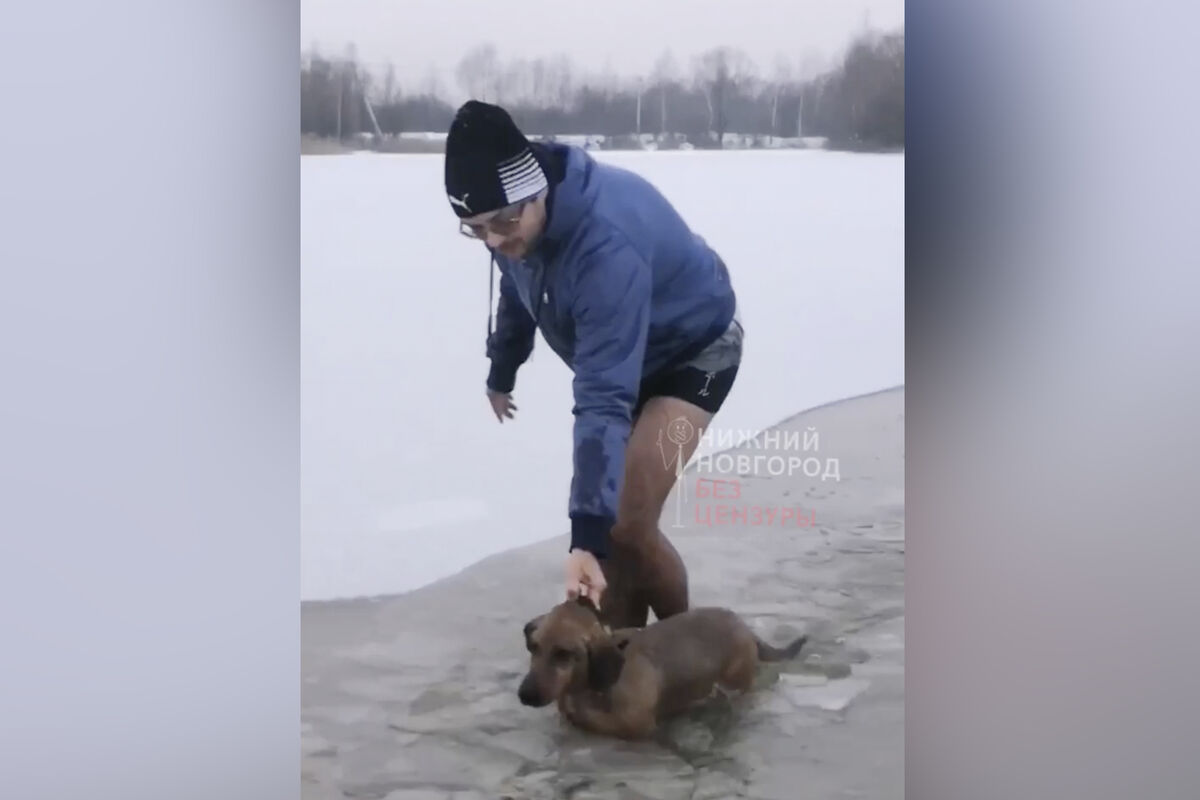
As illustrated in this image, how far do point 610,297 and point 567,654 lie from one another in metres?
0.39

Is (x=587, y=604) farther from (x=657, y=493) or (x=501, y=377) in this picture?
(x=501, y=377)

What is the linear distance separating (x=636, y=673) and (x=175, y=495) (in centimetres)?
55

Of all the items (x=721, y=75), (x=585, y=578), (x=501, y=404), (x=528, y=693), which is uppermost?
(x=721, y=75)

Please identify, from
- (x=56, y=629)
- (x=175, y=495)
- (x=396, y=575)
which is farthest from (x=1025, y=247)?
(x=56, y=629)

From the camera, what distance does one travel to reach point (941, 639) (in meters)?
1.06

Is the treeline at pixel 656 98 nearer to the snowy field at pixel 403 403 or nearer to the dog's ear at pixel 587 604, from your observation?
the snowy field at pixel 403 403

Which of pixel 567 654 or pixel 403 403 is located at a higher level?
pixel 403 403

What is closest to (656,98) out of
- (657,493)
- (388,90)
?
(388,90)

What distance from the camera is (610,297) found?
1096 mm

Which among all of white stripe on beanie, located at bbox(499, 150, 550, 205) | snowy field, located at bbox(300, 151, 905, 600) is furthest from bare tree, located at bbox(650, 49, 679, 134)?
snowy field, located at bbox(300, 151, 905, 600)

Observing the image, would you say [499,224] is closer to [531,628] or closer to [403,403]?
[403,403]

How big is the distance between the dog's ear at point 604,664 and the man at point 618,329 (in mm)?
30

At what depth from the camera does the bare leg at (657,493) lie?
1090mm

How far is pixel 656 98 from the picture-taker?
3.59 ft
